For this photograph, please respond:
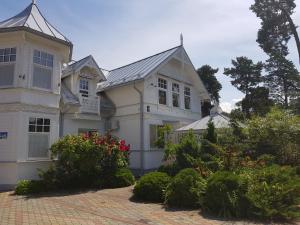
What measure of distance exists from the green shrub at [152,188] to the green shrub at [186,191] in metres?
0.61

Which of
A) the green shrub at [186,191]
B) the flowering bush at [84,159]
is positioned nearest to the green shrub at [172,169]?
the flowering bush at [84,159]

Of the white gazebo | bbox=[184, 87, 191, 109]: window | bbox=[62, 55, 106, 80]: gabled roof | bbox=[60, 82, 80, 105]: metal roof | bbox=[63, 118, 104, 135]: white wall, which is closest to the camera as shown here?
bbox=[60, 82, 80, 105]: metal roof

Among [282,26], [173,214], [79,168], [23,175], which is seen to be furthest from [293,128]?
[282,26]

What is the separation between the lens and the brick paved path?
805cm

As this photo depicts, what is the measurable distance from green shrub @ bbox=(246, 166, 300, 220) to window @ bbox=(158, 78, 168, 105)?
1241 centimetres

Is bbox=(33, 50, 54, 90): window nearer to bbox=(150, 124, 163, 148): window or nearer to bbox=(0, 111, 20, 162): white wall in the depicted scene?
bbox=(0, 111, 20, 162): white wall

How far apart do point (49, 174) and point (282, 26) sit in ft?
74.0

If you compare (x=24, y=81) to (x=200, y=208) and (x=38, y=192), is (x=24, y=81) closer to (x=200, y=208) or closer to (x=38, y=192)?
(x=38, y=192)

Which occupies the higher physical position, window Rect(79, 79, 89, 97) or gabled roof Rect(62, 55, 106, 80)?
gabled roof Rect(62, 55, 106, 80)

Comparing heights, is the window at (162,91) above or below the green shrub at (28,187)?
above

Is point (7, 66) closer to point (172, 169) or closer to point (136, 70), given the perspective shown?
point (172, 169)

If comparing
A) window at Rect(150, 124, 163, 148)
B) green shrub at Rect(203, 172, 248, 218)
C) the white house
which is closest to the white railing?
the white house

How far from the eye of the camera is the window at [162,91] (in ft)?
69.7

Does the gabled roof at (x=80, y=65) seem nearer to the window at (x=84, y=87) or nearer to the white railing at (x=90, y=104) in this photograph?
the window at (x=84, y=87)
